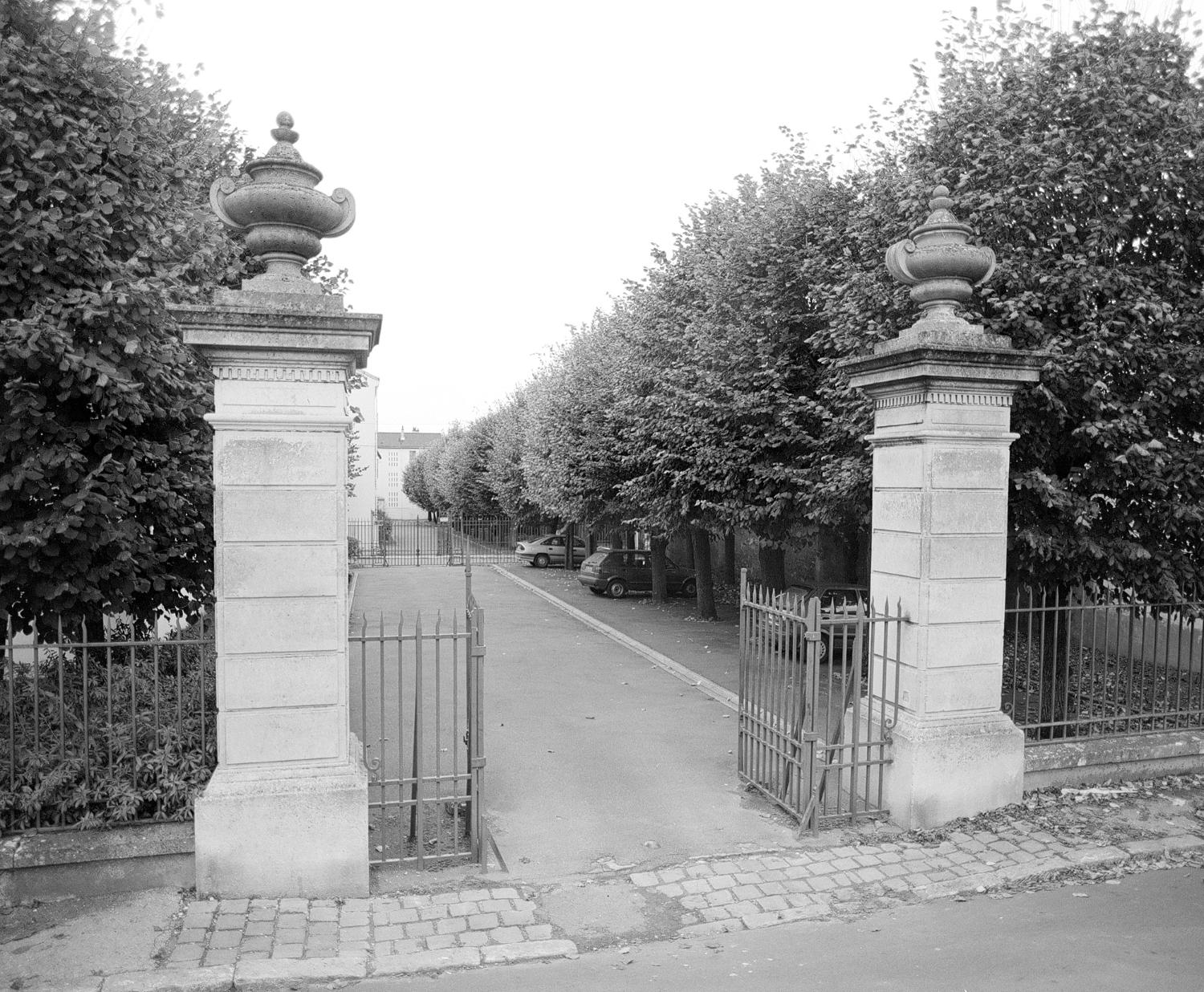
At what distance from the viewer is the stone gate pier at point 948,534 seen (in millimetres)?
6645

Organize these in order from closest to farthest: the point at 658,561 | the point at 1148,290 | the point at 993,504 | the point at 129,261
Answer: the point at 129,261 → the point at 993,504 → the point at 1148,290 → the point at 658,561

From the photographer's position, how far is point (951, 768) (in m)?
6.67

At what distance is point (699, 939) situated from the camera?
5184 millimetres

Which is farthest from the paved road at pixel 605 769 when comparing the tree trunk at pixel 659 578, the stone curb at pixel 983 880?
the tree trunk at pixel 659 578

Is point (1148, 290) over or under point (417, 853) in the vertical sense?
over

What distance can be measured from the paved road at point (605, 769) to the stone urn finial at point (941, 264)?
4.04 m

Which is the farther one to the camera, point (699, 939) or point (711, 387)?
point (711, 387)

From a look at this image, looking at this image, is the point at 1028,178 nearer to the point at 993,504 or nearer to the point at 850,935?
the point at 993,504

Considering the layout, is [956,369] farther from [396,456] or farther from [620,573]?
[396,456]

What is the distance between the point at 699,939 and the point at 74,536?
4.77 metres

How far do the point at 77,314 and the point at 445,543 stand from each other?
36068mm

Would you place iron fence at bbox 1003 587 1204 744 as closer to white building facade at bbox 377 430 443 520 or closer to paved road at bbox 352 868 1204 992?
paved road at bbox 352 868 1204 992

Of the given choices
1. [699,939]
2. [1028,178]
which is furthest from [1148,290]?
[699,939]

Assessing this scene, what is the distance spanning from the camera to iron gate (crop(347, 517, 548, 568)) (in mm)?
38031
